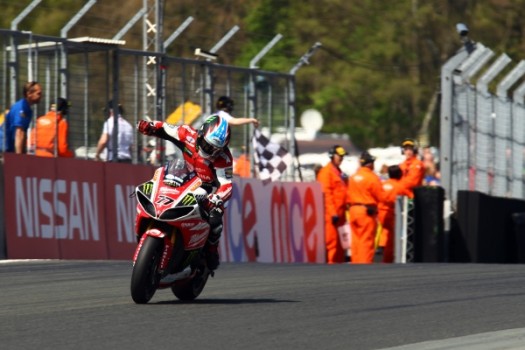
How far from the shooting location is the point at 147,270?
29.8ft

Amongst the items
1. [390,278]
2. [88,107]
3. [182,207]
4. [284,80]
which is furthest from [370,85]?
[182,207]

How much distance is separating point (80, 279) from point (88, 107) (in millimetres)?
3994

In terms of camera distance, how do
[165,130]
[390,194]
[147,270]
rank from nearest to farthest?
[147,270] < [165,130] < [390,194]

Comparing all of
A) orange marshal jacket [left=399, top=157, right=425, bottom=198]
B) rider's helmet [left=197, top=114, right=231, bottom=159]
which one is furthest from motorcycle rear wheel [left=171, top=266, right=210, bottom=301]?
orange marshal jacket [left=399, top=157, right=425, bottom=198]

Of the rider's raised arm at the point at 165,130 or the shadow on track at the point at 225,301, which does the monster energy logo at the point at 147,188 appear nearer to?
the rider's raised arm at the point at 165,130

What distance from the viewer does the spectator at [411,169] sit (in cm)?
1914

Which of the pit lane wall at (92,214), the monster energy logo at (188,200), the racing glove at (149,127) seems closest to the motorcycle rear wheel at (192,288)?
the monster energy logo at (188,200)

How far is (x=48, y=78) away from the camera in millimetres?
14867

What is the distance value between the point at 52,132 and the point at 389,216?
5734mm

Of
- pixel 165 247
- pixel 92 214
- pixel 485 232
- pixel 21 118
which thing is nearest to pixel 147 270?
pixel 165 247

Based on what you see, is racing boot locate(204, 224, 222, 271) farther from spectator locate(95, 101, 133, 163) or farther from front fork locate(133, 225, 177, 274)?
spectator locate(95, 101, 133, 163)

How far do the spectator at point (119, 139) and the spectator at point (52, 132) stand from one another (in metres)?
0.75

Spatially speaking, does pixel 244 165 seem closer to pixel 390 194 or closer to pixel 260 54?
pixel 260 54

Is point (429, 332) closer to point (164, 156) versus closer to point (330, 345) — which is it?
point (330, 345)
